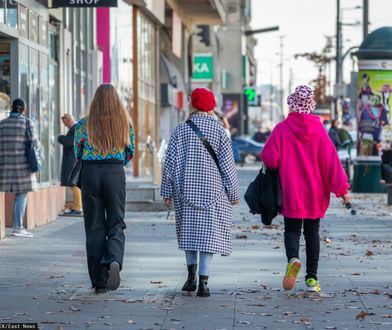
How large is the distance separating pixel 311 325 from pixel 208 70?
62259 mm

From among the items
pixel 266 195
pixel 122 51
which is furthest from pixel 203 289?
pixel 122 51

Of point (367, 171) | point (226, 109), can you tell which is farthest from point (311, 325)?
point (226, 109)

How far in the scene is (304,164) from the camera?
36.1 ft

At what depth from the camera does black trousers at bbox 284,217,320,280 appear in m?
11.0

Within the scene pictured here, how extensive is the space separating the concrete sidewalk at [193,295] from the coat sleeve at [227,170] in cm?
86

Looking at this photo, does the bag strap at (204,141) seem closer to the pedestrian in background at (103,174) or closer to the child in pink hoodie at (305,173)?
the child in pink hoodie at (305,173)

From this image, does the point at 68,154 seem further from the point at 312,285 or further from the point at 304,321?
the point at 304,321

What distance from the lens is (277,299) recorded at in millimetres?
10594

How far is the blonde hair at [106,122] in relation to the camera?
1102 cm

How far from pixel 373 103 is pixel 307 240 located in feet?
59.9

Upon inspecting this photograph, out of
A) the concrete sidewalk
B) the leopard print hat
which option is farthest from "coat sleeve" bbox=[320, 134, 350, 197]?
the concrete sidewalk

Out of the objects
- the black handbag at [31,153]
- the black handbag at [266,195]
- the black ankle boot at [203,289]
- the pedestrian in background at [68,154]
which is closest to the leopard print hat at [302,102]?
the black handbag at [266,195]

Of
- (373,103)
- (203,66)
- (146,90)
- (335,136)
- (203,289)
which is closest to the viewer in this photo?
(203,289)

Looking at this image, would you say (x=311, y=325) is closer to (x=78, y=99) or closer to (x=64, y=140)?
(x=64, y=140)
